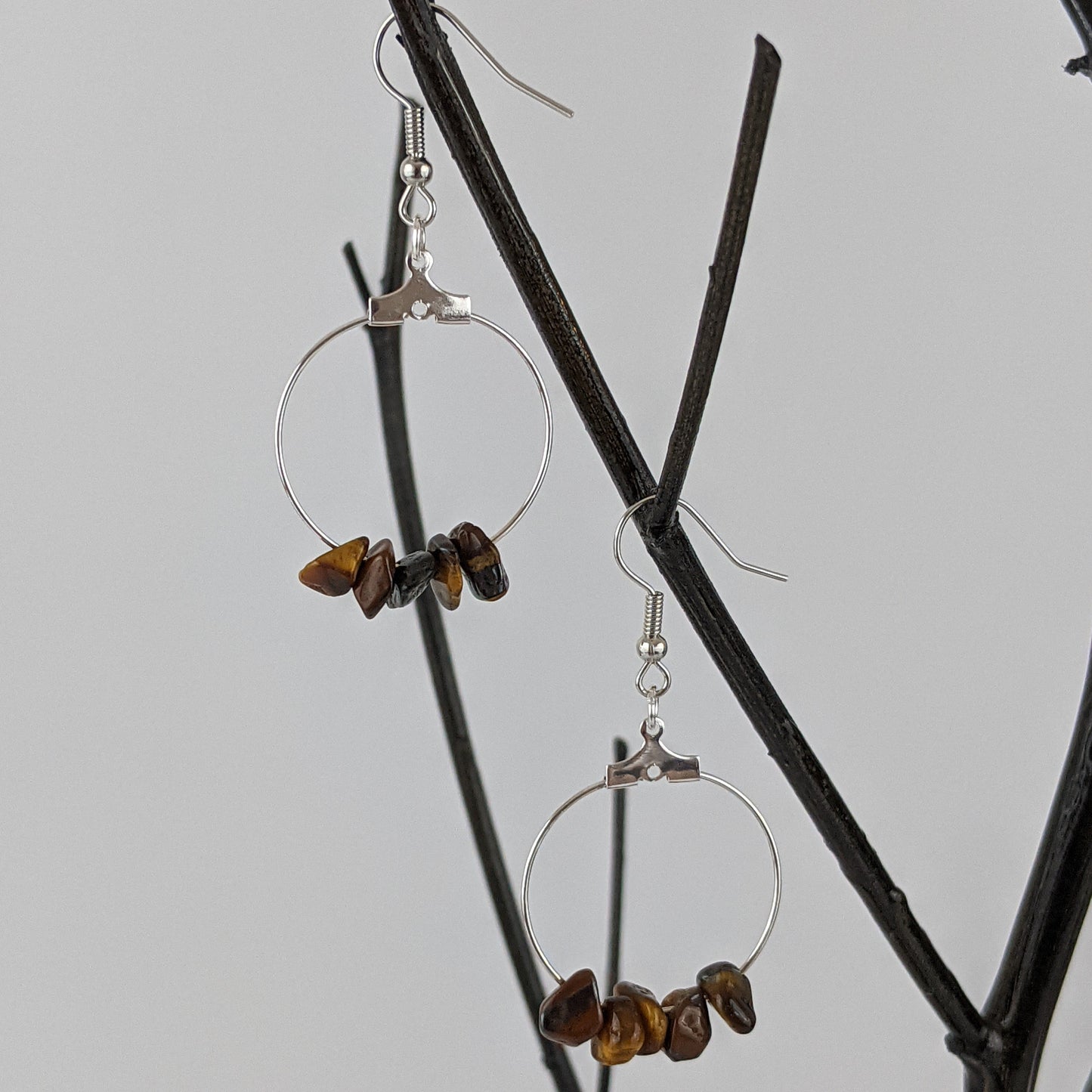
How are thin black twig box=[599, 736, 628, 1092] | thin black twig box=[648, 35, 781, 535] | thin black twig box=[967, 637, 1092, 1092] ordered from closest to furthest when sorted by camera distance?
thin black twig box=[648, 35, 781, 535] < thin black twig box=[967, 637, 1092, 1092] < thin black twig box=[599, 736, 628, 1092]

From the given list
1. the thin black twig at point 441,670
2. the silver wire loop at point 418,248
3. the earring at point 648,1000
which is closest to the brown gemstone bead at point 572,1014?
the earring at point 648,1000

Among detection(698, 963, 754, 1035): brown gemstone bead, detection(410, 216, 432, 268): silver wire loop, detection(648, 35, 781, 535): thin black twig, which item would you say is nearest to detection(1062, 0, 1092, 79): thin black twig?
detection(648, 35, 781, 535): thin black twig

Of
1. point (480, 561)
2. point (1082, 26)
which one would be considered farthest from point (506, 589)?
point (1082, 26)

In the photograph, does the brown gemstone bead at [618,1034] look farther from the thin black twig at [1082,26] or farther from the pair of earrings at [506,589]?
the thin black twig at [1082,26]

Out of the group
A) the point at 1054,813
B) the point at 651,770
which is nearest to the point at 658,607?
the point at 651,770

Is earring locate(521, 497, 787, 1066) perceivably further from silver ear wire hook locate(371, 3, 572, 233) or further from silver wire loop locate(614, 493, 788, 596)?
silver ear wire hook locate(371, 3, 572, 233)

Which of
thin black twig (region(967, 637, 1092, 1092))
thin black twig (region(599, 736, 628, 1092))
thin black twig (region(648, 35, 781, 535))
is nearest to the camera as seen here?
thin black twig (region(648, 35, 781, 535))

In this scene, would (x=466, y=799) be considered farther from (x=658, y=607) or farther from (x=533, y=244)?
(x=533, y=244)
